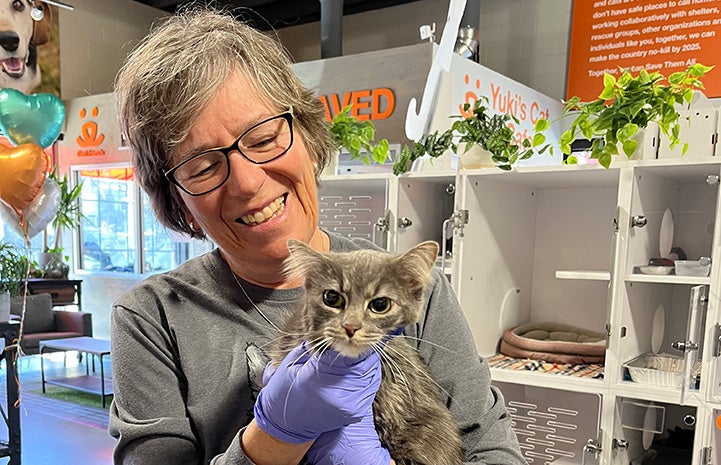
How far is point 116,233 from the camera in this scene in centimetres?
840

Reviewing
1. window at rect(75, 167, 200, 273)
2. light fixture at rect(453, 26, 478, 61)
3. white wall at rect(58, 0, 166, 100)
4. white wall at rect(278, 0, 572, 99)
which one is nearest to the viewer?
light fixture at rect(453, 26, 478, 61)

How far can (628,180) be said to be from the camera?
181 cm

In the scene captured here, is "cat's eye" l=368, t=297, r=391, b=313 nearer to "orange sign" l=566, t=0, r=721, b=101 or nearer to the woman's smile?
the woman's smile

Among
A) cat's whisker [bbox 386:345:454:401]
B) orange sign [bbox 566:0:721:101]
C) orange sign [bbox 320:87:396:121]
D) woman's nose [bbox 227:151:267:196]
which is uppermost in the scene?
orange sign [bbox 566:0:721:101]

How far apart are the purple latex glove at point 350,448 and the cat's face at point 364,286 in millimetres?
181

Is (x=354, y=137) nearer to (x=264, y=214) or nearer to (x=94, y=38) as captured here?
(x=264, y=214)

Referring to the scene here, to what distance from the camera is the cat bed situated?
2.11m

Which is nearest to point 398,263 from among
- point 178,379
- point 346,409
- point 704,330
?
point 346,409

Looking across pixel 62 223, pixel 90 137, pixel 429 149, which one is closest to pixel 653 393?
pixel 429 149

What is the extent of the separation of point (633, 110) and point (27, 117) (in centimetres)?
431

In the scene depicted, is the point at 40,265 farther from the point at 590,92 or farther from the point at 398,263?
the point at 398,263

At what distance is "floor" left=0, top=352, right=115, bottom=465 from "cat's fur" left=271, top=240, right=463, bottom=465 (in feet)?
11.8

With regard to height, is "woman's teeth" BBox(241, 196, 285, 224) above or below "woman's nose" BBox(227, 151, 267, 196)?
below

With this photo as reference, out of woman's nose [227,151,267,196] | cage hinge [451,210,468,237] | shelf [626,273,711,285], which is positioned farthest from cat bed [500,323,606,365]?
woman's nose [227,151,267,196]
